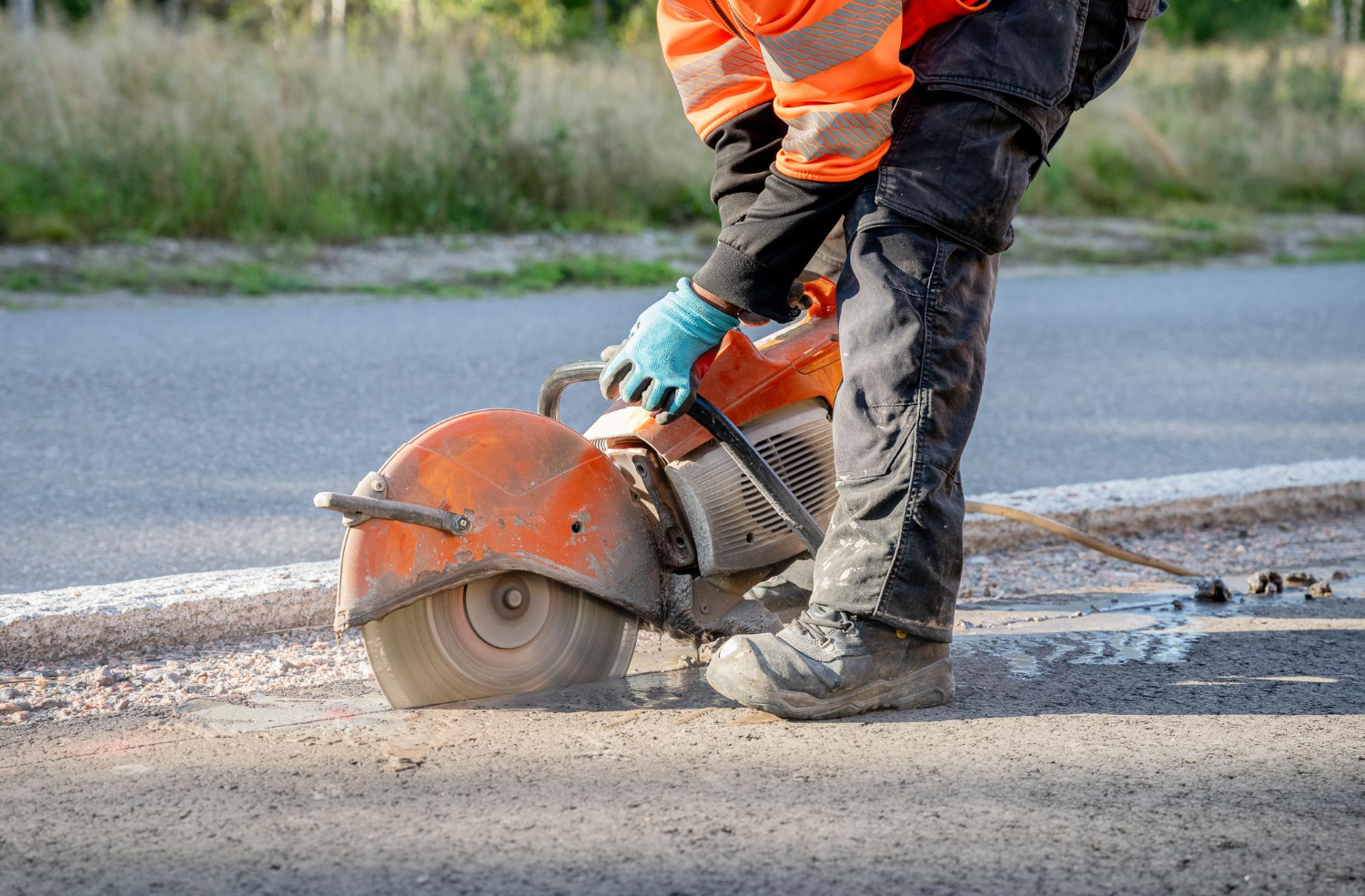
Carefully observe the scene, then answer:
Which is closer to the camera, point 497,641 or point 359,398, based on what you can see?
point 497,641

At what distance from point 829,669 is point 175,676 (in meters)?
1.20

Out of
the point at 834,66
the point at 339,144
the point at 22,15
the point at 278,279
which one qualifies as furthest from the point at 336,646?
the point at 22,15

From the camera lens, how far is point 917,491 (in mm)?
2229

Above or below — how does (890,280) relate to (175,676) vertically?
above

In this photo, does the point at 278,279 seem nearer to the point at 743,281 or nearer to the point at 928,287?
the point at 743,281

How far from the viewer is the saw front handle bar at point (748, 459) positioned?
2.34 metres

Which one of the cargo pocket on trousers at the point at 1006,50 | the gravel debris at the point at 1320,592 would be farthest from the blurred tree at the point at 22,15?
the gravel debris at the point at 1320,592

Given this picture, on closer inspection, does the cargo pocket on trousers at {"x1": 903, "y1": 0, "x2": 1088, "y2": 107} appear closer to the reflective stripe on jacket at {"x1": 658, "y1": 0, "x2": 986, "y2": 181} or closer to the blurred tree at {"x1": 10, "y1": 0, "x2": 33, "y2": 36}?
the reflective stripe on jacket at {"x1": 658, "y1": 0, "x2": 986, "y2": 181}

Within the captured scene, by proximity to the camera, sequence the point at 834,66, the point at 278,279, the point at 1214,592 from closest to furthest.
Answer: the point at 834,66 < the point at 1214,592 < the point at 278,279

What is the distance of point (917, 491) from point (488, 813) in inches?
33.2

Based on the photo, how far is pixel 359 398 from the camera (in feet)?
16.2

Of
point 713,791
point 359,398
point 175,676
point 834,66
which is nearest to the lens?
point 713,791

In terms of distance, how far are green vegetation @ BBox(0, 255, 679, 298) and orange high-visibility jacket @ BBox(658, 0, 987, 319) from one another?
16.9ft

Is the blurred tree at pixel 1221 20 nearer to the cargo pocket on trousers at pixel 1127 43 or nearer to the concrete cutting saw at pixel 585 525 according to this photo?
the cargo pocket on trousers at pixel 1127 43
